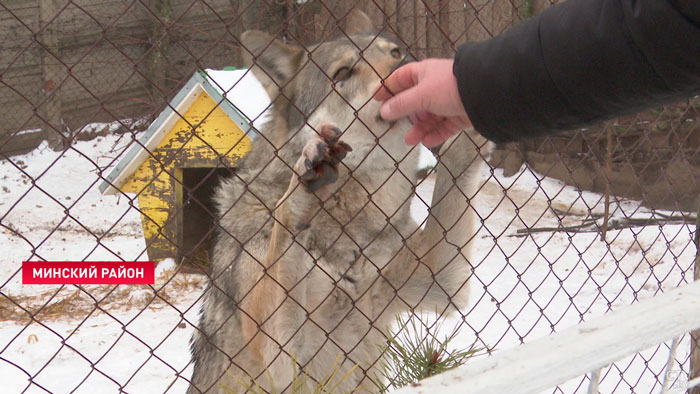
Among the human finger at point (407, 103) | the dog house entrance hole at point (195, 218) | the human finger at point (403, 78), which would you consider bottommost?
the human finger at point (407, 103)

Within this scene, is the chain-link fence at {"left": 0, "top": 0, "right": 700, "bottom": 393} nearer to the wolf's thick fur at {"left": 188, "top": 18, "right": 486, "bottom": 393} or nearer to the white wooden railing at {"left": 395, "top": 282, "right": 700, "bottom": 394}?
the wolf's thick fur at {"left": 188, "top": 18, "right": 486, "bottom": 393}

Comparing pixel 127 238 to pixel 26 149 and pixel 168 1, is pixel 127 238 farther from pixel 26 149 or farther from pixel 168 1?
pixel 168 1

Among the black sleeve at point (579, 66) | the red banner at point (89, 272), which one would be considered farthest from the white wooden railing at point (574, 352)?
the red banner at point (89, 272)

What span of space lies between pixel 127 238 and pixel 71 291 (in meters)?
1.48

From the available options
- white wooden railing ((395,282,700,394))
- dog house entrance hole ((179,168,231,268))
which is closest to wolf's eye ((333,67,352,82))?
white wooden railing ((395,282,700,394))

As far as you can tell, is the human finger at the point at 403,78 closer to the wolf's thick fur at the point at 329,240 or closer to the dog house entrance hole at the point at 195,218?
the wolf's thick fur at the point at 329,240

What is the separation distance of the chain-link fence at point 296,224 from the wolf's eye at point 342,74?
0.02m

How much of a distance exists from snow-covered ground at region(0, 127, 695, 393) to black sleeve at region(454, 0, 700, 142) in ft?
3.48

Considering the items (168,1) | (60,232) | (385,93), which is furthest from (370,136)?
(168,1)

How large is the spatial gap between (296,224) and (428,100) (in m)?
0.85

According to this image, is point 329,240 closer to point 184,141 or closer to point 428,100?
point 428,100

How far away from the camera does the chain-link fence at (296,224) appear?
6.83 ft

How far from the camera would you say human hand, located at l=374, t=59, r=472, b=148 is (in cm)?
133

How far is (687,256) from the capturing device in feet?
16.1
